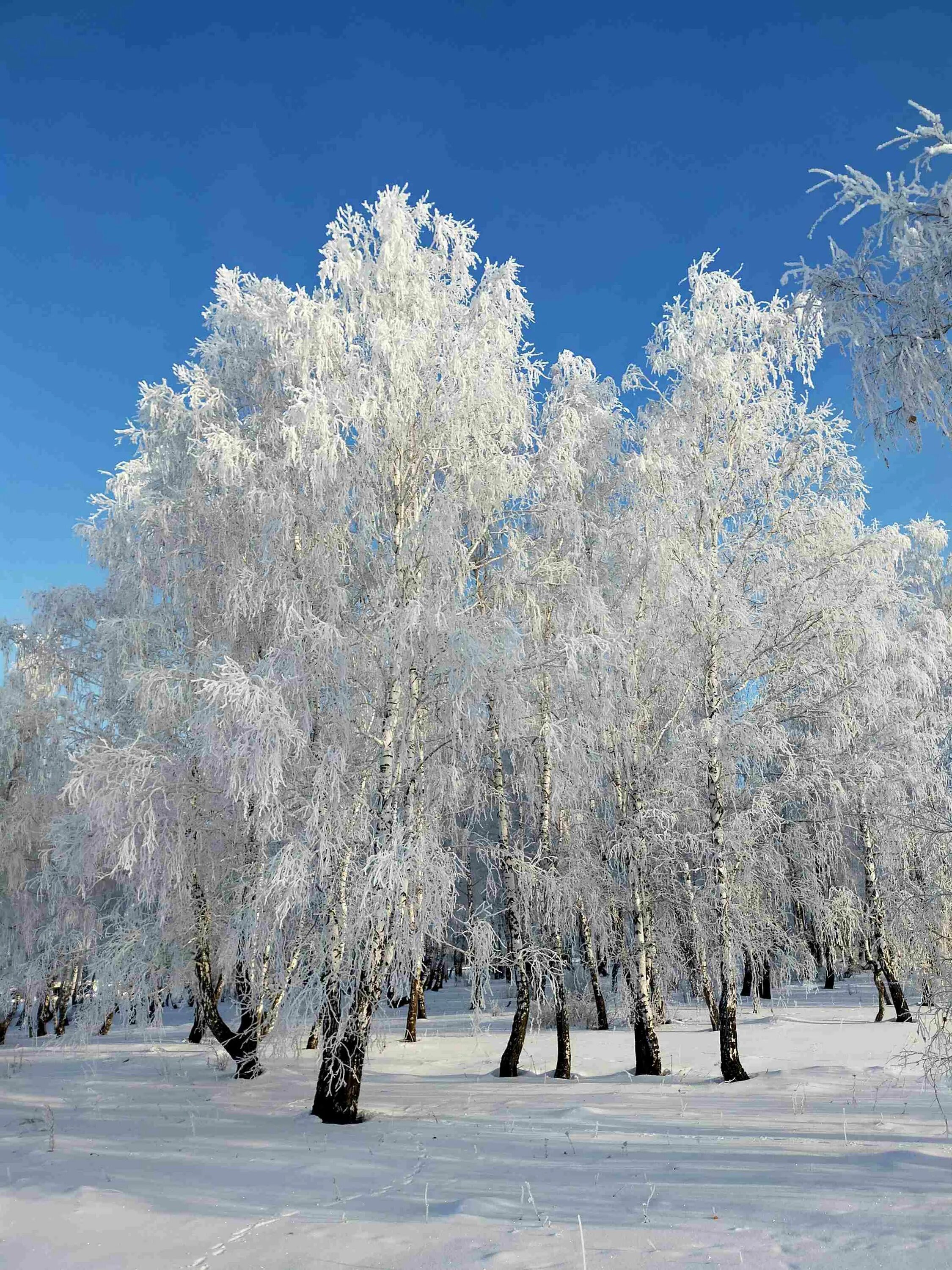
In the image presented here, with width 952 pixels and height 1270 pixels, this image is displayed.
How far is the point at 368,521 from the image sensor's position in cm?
901

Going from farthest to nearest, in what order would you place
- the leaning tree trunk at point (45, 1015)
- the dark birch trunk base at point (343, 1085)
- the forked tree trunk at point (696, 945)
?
the leaning tree trunk at point (45, 1015), the forked tree trunk at point (696, 945), the dark birch trunk base at point (343, 1085)

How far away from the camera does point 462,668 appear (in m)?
7.95

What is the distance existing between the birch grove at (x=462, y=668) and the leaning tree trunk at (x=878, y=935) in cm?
108

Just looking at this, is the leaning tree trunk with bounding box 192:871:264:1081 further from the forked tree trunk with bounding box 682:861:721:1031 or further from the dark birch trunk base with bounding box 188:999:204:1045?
the dark birch trunk base with bounding box 188:999:204:1045

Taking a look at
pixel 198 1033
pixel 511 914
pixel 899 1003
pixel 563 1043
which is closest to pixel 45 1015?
pixel 198 1033

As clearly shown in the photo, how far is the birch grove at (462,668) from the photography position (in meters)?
7.77

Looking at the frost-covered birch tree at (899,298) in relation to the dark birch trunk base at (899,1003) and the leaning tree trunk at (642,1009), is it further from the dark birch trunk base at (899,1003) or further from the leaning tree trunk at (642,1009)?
the dark birch trunk base at (899,1003)

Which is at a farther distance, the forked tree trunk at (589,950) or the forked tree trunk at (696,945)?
the forked tree trunk at (589,950)

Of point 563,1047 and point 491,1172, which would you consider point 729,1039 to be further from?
point 491,1172

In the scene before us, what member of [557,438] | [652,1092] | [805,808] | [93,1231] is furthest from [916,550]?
[93,1231]

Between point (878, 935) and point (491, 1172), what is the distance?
11.9m

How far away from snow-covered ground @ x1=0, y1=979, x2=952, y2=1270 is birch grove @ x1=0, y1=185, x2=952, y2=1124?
3.18 feet

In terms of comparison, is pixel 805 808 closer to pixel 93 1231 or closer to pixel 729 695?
pixel 729 695

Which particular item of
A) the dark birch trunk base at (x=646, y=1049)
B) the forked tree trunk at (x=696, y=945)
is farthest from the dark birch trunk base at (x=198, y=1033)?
the forked tree trunk at (x=696, y=945)
